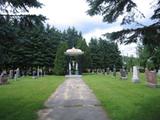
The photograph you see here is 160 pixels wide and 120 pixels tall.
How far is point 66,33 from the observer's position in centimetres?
11731

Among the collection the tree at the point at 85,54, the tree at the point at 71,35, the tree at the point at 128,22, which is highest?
the tree at the point at 71,35

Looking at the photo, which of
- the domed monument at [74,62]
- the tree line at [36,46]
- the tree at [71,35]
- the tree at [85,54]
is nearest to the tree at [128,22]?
the tree line at [36,46]

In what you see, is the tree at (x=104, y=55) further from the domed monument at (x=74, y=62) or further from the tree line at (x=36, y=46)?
the domed monument at (x=74, y=62)

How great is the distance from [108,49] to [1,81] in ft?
221

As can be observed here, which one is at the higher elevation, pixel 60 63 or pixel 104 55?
pixel 104 55

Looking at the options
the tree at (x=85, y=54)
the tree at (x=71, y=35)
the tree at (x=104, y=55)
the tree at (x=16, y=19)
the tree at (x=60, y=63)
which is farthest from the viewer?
the tree at (x=71, y=35)

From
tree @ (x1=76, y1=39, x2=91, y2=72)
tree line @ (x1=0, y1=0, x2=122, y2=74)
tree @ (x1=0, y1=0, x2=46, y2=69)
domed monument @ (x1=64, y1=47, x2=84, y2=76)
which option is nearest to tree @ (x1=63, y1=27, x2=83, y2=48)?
tree line @ (x1=0, y1=0, x2=122, y2=74)

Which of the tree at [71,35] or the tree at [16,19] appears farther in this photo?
the tree at [71,35]

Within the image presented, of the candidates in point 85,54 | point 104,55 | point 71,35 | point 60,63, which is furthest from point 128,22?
point 71,35

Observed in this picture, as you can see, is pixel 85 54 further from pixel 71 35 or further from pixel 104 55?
pixel 71 35

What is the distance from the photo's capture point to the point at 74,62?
71250mm

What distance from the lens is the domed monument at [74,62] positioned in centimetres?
6650

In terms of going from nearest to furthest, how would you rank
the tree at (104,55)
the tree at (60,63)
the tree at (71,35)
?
1. the tree at (60,63)
2. the tree at (104,55)
3. the tree at (71,35)

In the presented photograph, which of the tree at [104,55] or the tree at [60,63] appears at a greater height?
the tree at [104,55]
